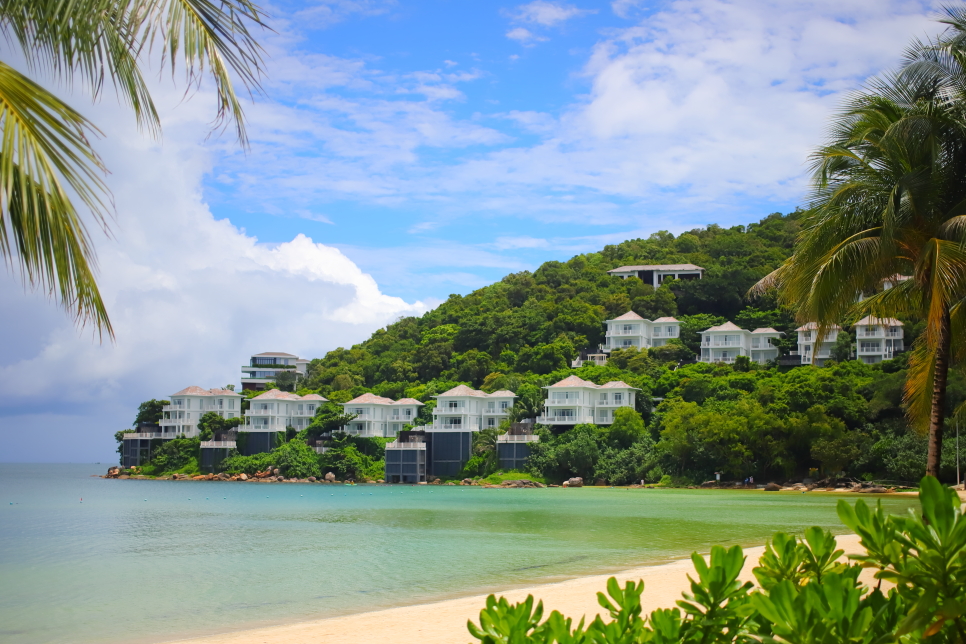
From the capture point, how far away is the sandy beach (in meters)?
9.27

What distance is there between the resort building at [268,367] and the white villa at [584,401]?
42515mm

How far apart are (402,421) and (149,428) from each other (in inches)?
940

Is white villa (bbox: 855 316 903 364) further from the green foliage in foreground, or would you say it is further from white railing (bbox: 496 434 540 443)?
the green foliage in foreground

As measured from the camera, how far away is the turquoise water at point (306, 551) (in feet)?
42.5

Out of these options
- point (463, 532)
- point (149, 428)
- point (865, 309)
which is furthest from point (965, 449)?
point (149, 428)

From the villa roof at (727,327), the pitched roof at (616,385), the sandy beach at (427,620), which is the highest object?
the villa roof at (727,327)

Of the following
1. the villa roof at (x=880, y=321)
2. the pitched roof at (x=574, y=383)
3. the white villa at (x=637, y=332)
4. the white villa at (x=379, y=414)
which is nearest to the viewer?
the villa roof at (x=880, y=321)

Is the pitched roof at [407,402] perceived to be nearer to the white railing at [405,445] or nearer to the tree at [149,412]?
the white railing at [405,445]

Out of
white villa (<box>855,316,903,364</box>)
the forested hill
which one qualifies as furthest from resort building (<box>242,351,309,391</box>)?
white villa (<box>855,316,903,364</box>)

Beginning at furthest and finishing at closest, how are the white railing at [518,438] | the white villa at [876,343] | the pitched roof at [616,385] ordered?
the white villa at [876,343] < the pitched roof at [616,385] < the white railing at [518,438]

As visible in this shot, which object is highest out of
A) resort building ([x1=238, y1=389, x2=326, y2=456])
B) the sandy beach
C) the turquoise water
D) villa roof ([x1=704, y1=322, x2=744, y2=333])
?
villa roof ([x1=704, y1=322, x2=744, y2=333])

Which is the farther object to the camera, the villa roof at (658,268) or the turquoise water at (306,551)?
the villa roof at (658,268)

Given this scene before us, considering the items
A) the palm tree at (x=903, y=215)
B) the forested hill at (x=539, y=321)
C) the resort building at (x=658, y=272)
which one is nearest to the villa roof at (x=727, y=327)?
the forested hill at (x=539, y=321)

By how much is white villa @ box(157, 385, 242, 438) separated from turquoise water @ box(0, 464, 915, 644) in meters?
32.3
